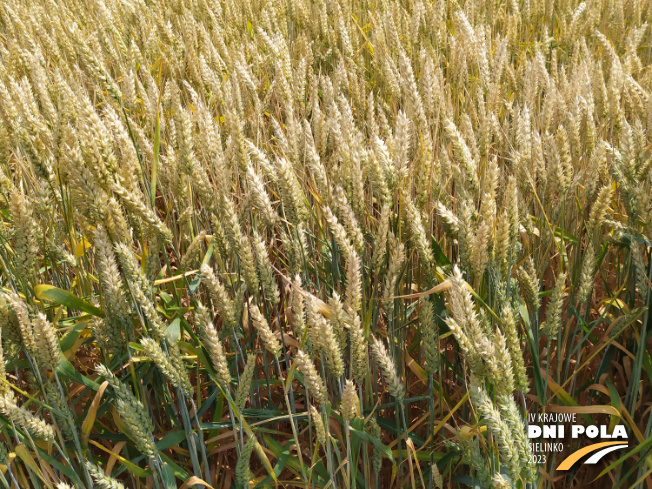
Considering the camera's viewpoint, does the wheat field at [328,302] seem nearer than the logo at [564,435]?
Yes

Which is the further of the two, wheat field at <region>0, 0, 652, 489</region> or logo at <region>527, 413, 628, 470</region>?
logo at <region>527, 413, 628, 470</region>

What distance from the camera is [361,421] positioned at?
44.3 inches

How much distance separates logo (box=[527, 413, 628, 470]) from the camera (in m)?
1.25

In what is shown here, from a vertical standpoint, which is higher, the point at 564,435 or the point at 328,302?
the point at 328,302

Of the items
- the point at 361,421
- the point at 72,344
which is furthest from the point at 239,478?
the point at 72,344

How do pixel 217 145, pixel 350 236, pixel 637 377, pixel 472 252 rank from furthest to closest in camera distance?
pixel 217 145
pixel 637 377
pixel 350 236
pixel 472 252

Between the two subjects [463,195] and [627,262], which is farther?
[627,262]

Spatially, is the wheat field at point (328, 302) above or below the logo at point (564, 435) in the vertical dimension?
above

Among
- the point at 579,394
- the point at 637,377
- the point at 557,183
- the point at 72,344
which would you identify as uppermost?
the point at 557,183

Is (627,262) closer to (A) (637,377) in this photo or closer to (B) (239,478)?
(A) (637,377)

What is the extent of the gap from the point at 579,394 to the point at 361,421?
27.1 inches

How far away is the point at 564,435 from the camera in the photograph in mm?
1377

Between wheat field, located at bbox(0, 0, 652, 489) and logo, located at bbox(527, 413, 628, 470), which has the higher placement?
wheat field, located at bbox(0, 0, 652, 489)

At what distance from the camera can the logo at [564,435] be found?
1.25m
